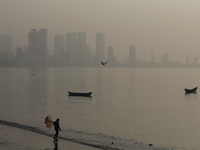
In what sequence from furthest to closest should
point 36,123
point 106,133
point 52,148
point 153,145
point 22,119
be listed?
1. point 22,119
2. point 36,123
3. point 106,133
4. point 153,145
5. point 52,148

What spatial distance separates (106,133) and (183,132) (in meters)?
11.7

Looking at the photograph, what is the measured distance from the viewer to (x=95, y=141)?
33344 mm

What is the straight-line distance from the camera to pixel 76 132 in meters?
A: 38.5

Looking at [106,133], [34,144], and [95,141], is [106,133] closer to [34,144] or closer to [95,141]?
[95,141]

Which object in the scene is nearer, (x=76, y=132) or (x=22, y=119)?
(x=76, y=132)

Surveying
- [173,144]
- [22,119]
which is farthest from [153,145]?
[22,119]

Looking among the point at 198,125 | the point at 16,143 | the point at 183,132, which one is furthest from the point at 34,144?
the point at 198,125

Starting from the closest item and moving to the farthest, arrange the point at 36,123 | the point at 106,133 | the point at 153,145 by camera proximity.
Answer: the point at 153,145
the point at 106,133
the point at 36,123

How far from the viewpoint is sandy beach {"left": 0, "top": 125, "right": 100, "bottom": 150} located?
86.4ft

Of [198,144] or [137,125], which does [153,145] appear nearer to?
[198,144]

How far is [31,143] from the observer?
2805 centimetres

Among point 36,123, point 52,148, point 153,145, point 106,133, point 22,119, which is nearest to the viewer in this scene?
point 52,148

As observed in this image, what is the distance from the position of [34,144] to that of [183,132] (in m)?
23.1

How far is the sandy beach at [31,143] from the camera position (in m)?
26.3
